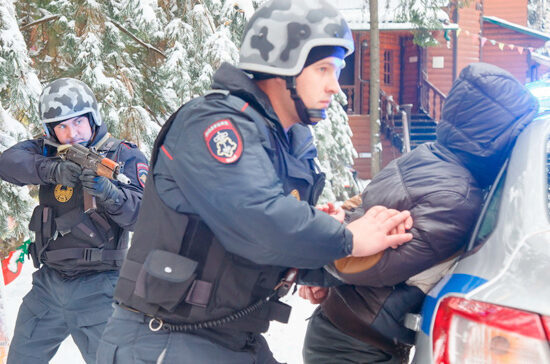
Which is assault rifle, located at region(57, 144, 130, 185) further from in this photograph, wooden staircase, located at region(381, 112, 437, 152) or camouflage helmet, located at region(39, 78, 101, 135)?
wooden staircase, located at region(381, 112, 437, 152)

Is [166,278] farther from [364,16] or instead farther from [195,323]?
[364,16]

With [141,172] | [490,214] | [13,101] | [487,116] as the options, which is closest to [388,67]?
[13,101]

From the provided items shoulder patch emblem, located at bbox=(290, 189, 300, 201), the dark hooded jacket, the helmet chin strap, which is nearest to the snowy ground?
the dark hooded jacket

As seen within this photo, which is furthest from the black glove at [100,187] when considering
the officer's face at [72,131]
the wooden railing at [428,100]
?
the wooden railing at [428,100]

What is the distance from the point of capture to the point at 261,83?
6.59 ft

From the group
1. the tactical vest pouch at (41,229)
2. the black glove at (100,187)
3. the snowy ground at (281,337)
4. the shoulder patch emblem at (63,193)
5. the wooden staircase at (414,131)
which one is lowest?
the snowy ground at (281,337)

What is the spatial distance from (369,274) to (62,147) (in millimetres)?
2524

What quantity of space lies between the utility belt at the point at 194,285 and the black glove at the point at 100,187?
1789 mm

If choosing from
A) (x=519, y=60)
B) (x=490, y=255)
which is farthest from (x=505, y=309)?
(x=519, y=60)

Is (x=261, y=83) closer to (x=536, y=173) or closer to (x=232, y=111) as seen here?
(x=232, y=111)

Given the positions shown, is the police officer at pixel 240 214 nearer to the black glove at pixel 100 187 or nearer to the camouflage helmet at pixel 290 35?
the camouflage helmet at pixel 290 35

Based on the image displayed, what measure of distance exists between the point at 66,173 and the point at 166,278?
7.11 ft

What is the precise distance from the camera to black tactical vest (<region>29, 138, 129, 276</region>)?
365 centimetres

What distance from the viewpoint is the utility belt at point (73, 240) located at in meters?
3.64
